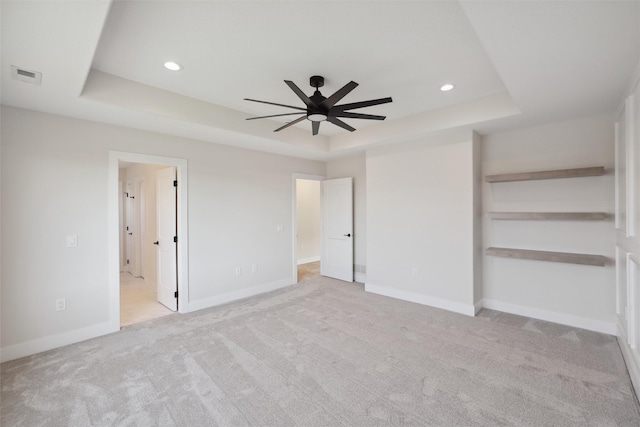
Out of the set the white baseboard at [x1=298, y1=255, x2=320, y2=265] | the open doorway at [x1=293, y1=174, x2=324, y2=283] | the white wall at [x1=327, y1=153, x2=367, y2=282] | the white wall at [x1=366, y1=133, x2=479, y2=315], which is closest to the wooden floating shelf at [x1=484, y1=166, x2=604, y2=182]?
the white wall at [x1=366, y1=133, x2=479, y2=315]

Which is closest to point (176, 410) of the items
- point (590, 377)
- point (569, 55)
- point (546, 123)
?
point (590, 377)

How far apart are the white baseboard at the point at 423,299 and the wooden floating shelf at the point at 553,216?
4.19 ft

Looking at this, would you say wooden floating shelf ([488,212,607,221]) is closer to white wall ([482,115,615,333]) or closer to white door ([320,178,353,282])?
white wall ([482,115,615,333])

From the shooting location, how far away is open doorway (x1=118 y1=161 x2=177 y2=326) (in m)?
4.11

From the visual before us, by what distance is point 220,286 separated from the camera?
434 centimetres

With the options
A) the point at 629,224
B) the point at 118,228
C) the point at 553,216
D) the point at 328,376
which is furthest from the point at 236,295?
the point at 629,224

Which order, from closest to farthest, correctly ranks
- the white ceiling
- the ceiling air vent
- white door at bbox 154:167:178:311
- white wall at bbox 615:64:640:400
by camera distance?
the white ceiling → the ceiling air vent → white wall at bbox 615:64:640:400 → white door at bbox 154:167:178:311

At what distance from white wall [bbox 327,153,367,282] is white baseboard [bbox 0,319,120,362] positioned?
3.88m

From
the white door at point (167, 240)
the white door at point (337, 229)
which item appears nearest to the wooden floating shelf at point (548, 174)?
the white door at point (337, 229)

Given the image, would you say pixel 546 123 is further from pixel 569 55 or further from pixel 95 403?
pixel 95 403

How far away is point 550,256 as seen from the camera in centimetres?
339

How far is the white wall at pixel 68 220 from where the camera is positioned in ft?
9.08

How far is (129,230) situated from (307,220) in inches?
167

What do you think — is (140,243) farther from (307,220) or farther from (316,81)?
(316,81)
